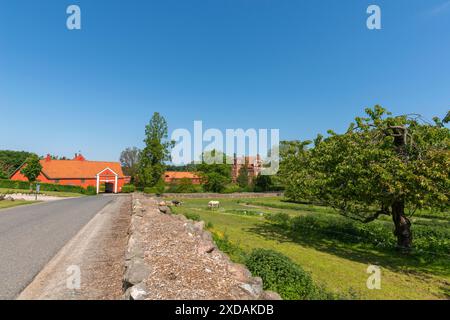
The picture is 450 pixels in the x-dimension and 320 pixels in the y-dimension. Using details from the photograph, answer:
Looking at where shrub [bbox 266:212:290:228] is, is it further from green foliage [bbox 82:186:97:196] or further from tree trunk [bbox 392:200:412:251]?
green foliage [bbox 82:186:97:196]

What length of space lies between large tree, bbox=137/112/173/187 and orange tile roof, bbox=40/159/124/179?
495 inches

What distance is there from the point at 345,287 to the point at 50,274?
8.62 metres

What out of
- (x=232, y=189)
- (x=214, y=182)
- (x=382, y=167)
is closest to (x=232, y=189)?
(x=232, y=189)

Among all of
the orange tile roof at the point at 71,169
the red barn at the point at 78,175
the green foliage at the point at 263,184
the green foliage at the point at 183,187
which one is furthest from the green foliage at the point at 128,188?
the green foliage at the point at 263,184

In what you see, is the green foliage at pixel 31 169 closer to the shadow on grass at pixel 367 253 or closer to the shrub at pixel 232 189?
the shrub at pixel 232 189

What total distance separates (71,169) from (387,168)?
205ft

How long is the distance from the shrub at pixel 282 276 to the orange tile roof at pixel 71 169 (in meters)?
58.5

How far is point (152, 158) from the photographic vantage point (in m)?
50.4

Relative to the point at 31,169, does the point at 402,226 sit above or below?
below

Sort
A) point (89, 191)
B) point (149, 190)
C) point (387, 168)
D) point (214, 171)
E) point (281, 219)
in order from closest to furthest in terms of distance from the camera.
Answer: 1. point (387, 168)
2. point (281, 219)
3. point (149, 190)
4. point (89, 191)
5. point (214, 171)

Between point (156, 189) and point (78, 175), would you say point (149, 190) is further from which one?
point (78, 175)

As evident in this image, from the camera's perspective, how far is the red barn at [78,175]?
176ft

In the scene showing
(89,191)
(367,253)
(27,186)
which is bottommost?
(367,253)
